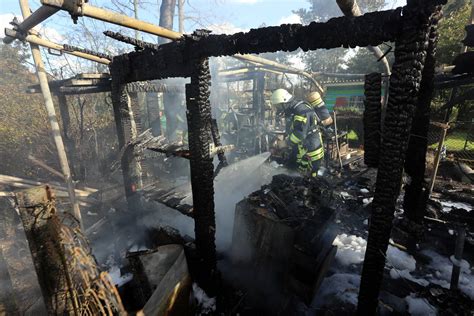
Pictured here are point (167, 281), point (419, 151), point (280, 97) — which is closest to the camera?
point (167, 281)

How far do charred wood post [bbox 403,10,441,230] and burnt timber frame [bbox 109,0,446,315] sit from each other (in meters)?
1.53

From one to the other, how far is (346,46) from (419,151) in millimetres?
3104

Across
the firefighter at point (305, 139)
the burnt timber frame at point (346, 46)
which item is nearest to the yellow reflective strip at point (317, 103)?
the firefighter at point (305, 139)

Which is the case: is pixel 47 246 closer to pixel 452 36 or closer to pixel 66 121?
pixel 66 121

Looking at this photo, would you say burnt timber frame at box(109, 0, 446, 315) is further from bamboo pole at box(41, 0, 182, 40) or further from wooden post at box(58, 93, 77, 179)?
wooden post at box(58, 93, 77, 179)

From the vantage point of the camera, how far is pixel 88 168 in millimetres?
10656

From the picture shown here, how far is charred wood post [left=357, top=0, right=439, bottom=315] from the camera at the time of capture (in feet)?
6.65

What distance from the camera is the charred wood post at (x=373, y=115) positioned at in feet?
8.39

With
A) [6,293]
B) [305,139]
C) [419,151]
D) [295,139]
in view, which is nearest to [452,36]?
[305,139]

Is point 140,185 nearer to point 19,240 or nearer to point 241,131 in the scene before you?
point 19,240

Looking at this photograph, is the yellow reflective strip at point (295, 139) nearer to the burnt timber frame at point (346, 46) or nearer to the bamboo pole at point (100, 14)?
the burnt timber frame at point (346, 46)

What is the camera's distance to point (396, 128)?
2.34 metres

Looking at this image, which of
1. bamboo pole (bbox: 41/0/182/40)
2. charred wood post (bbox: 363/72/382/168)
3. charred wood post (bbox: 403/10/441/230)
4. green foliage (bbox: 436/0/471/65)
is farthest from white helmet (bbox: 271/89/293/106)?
green foliage (bbox: 436/0/471/65)

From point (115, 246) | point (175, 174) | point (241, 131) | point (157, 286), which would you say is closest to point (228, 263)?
point (157, 286)
